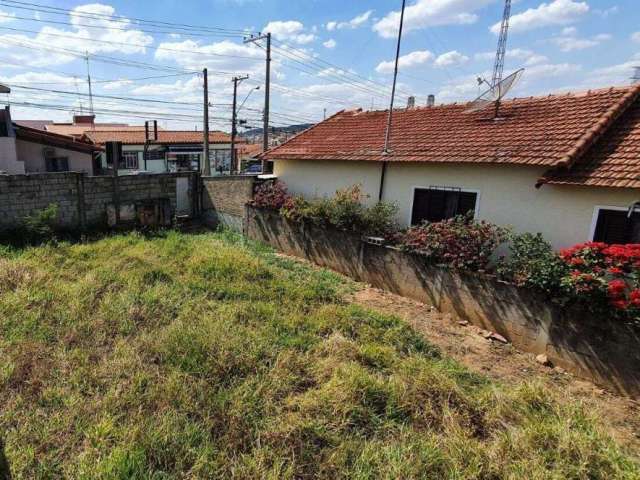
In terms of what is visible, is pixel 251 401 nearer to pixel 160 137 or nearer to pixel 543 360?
pixel 543 360

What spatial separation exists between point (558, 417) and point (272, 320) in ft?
12.3

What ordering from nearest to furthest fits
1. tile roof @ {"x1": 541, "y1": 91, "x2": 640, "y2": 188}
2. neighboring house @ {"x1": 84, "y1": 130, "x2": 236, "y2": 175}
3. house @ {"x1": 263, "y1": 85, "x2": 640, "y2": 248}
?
tile roof @ {"x1": 541, "y1": 91, "x2": 640, "y2": 188} → house @ {"x1": 263, "y1": 85, "x2": 640, "y2": 248} → neighboring house @ {"x1": 84, "y1": 130, "x2": 236, "y2": 175}

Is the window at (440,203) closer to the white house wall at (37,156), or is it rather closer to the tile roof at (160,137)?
the white house wall at (37,156)

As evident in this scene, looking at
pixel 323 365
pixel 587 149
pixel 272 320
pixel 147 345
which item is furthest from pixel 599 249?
pixel 147 345

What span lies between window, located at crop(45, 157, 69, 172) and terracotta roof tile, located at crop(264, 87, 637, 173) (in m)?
11.7

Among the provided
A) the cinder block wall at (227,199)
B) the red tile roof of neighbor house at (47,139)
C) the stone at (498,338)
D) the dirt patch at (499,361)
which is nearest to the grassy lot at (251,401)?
the dirt patch at (499,361)

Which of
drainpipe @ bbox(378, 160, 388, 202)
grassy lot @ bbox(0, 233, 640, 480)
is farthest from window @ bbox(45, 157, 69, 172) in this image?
drainpipe @ bbox(378, 160, 388, 202)

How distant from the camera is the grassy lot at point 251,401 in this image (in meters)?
3.17

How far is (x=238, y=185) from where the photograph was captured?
12.4 m

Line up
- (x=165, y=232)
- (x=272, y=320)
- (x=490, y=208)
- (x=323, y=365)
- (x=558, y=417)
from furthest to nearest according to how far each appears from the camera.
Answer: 1. (x=165, y=232)
2. (x=490, y=208)
3. (x=272, y=320)
4. (x=323, y=365)
5. (x=558, y=417)

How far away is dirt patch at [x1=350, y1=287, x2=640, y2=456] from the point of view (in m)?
4.37

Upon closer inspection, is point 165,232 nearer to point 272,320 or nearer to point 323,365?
point 272,320

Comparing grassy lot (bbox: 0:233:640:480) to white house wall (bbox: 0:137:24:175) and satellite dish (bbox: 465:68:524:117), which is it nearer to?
satellite dish (bbox: 465:68:524:117)

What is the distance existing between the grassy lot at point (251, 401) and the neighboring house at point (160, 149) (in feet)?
81.2
